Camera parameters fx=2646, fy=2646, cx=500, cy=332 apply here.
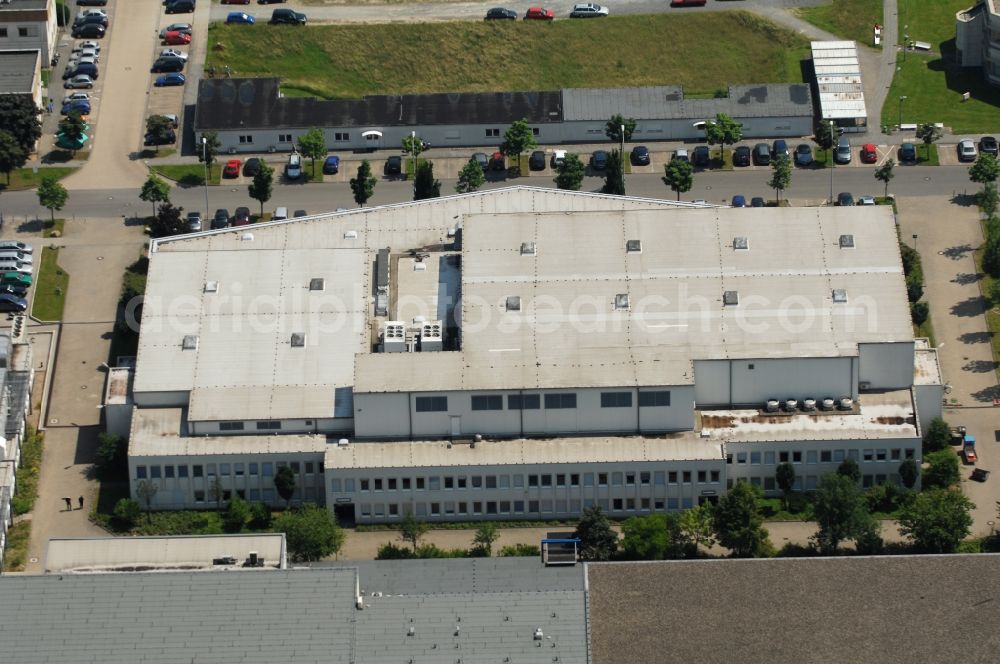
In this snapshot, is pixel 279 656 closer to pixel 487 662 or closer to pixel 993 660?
pixel 487 662

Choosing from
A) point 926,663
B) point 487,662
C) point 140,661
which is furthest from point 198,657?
point 926,663

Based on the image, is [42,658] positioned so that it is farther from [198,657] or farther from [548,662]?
[548,662]

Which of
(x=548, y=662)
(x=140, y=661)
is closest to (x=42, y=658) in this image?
(x=140, y=661)

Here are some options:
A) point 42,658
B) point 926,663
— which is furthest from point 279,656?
point 926,663

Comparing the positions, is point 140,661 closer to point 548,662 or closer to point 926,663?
point 548,662

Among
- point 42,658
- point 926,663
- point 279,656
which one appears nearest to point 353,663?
point 279,656
